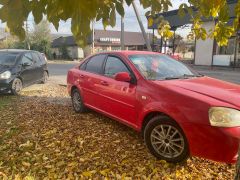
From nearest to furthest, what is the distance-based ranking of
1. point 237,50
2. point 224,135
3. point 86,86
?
point 224,135
point 86,86
point 237,50

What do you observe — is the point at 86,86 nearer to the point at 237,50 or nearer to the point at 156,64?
the point at 156,64

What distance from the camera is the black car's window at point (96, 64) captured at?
5.73m

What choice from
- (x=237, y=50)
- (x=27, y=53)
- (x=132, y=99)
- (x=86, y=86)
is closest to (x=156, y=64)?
(x=132, y=99)

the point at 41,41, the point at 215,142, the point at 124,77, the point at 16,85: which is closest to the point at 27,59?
the point at 16,85

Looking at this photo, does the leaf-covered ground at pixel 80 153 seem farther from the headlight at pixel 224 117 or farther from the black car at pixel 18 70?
the black car at pixel 18 70

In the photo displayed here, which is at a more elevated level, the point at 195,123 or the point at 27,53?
the point at 27,53

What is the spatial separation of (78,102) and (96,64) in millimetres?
1079

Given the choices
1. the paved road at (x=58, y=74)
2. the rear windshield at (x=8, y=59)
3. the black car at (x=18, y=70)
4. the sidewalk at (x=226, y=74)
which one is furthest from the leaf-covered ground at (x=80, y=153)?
the sidewalk at (x=226, y=74)

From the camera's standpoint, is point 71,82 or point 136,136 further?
point 71,82

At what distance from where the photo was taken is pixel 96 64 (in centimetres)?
591

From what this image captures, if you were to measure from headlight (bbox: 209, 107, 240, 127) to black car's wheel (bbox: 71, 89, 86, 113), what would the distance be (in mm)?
3510

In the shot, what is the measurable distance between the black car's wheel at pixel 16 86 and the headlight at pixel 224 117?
746cm

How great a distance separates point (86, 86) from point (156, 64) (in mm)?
1765

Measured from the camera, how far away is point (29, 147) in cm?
457
